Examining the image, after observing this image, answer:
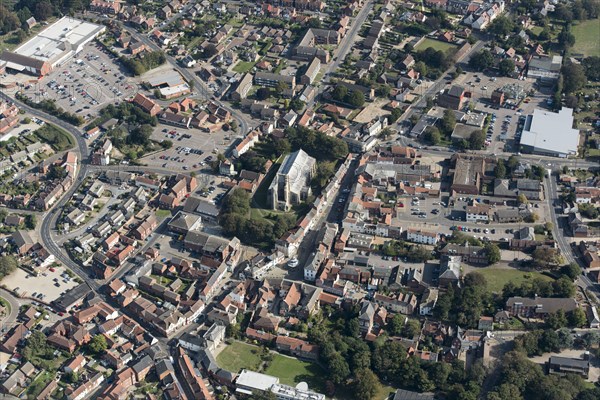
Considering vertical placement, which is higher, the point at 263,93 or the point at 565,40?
the point at 263,93

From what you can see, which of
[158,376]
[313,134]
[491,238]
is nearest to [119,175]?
[313,134]

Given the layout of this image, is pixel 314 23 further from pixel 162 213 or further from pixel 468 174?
pixel 162 213

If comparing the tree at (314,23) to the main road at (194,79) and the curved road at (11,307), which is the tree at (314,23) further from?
the curved road at (11,307)

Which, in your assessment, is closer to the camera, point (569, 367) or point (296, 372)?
point (569, 367)

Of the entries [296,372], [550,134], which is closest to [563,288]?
[296,372]

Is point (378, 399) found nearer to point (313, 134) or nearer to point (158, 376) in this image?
point (158, 376)

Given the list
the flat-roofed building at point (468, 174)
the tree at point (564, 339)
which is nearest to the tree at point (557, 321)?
the tree at point (564, 339)
